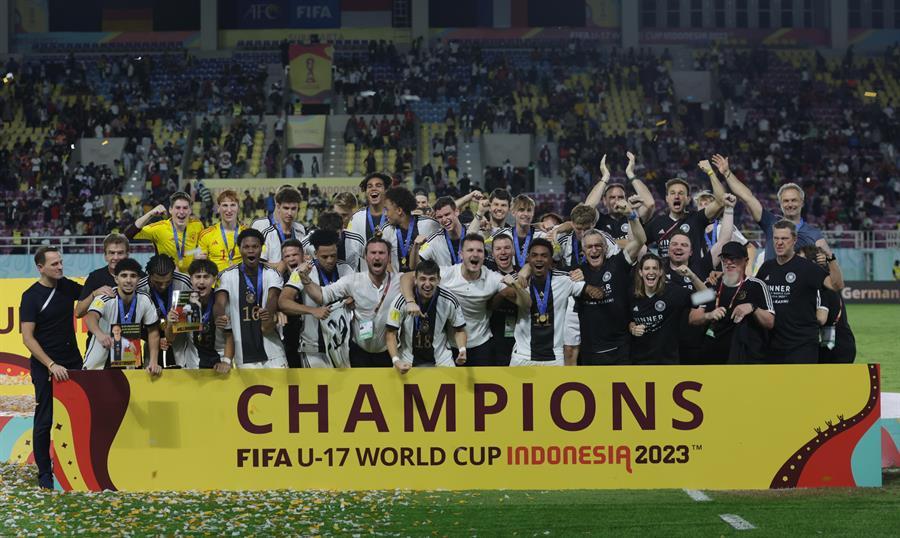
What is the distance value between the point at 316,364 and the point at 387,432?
100 cm

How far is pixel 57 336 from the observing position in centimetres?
998

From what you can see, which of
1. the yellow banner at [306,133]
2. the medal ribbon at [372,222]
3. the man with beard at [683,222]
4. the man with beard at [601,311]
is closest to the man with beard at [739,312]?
the man with beard at [601,311]

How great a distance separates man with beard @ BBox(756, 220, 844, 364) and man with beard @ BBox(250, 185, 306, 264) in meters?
4.37

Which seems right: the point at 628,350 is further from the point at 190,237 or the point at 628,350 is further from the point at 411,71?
the point at 411,71

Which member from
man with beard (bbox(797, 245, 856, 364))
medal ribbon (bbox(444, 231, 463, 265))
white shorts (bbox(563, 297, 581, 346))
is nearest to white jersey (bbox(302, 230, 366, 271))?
medal ribbon (bbox(444, 231, 463, 265))

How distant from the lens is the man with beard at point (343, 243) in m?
11.0

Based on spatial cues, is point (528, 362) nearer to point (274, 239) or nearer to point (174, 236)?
point (274, 239)

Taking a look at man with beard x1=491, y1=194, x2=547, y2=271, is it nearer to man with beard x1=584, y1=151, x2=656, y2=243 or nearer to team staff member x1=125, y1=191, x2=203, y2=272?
man with beard x1=584, y1=151, x2=656, y2=243

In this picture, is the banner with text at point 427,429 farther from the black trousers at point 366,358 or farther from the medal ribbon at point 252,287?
the medal ribbon at point 252,287

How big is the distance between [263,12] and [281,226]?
42448mm

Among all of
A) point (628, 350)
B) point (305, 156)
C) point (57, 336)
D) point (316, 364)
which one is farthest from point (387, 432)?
Result: point (305, 156)

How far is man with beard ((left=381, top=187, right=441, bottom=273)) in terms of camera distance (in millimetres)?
10688

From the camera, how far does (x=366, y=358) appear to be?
992 centimetres

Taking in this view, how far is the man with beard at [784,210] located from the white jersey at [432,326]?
2976mm
